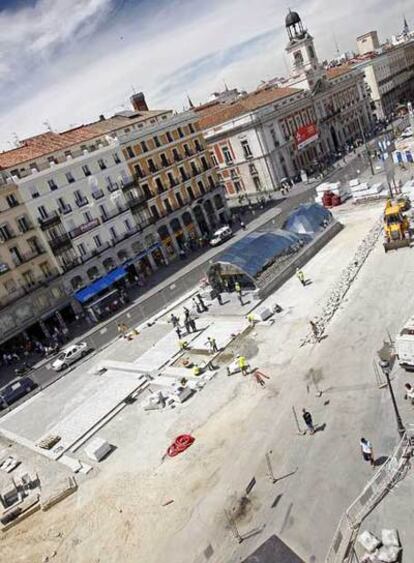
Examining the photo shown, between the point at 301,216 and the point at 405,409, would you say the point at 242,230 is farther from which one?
the point at 405,409

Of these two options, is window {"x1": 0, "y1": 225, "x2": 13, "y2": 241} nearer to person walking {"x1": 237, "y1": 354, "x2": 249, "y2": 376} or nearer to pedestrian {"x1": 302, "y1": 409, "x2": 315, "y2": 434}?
person walking {"x1": 237, "y1": 354, "x2": 249, "y2": 376}

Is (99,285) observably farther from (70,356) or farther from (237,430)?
(237,430)

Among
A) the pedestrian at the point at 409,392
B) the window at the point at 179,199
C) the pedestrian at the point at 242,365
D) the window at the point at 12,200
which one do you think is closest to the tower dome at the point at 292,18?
the window at the point at 179,199

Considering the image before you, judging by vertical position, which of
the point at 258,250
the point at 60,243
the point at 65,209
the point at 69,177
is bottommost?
the point at 258,250

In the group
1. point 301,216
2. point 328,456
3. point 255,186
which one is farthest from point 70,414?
point 255,186

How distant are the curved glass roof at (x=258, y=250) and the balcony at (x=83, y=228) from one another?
17488 mm

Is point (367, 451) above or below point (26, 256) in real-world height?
below

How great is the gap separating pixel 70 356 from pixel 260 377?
19.7 metres

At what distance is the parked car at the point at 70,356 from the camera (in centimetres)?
4003

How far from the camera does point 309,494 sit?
18156 mm

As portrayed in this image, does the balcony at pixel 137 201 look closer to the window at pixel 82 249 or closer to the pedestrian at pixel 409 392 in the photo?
the window at pixel 82 249

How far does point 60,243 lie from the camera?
4981 cm

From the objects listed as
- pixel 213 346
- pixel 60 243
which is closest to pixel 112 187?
pixel 60 243

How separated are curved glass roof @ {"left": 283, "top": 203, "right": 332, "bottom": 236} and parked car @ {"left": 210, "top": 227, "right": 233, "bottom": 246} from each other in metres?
13.0
